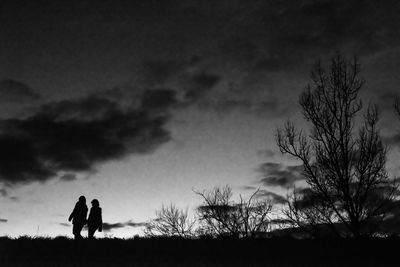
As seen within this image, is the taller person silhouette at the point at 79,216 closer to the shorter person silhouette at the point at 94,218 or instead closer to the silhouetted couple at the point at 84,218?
the silhouetted couple at the point at 84,218

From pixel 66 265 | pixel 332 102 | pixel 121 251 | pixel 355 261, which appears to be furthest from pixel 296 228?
pixel 66 265

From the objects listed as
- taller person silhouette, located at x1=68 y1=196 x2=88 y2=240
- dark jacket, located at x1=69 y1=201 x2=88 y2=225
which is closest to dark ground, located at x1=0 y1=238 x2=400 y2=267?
taller person silhouette, located at x1=68 y1=196 x2=88 y2=240

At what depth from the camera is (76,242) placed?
16.1 meters

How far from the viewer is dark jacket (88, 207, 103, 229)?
702 inches

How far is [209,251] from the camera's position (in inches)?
615

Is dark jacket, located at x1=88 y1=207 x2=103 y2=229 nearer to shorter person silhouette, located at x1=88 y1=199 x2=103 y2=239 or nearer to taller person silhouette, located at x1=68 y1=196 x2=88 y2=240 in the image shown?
shorter person silhouette, located at x1=88 y1=199 x2=103 y2=239

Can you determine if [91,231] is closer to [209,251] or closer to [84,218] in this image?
[84,218]

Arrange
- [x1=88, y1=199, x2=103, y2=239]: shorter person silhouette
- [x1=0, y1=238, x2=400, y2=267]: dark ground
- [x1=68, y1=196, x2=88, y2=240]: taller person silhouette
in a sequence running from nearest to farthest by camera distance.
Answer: [x1=0, y1=238, x2=400, y2=267]: dark ground, [x1=68, y1=196, x2=88, y2=240]: taller person silhouette, [x1=88, y1=199, x2=103, y2=239]: shorter person silhouette

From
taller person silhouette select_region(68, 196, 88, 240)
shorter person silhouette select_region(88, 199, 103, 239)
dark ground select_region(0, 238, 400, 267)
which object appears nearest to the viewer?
dark ground select_region(0, 238, 400, 267)

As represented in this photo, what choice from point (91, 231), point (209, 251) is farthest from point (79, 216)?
point (209, 251)

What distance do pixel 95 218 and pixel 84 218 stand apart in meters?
0.52

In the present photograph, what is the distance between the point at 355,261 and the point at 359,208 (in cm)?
927

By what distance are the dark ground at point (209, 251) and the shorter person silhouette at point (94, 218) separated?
4.68ft

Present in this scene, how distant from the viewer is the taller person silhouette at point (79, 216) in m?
17.3
